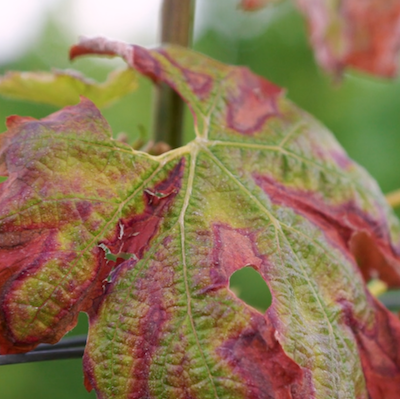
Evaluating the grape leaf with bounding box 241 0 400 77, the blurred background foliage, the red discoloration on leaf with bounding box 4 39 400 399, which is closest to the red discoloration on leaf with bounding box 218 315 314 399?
the red discoloration on leaf with bounding box 4 39 400 399

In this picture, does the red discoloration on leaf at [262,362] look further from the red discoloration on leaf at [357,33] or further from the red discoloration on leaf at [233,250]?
the red discoloration on leaf at [357,33]

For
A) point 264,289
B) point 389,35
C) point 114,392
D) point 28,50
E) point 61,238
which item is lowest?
point 264,289

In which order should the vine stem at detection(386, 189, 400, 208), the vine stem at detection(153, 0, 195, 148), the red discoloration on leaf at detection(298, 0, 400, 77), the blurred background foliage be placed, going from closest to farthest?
the vine stem at detection(153, 0, 195, 148)
the vine stem at detection(386, 189, 400, 208)
the red discoloration on leaf at detection(298, 0, 400, 77)
the blurred background foliage

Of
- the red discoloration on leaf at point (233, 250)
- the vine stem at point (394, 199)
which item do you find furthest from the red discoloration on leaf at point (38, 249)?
the vine stem at point (394, 199)

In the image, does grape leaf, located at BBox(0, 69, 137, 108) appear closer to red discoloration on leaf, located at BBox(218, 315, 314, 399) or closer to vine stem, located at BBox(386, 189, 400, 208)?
red discoloration on leaf, located at BBox(218, 315, 314, 399)

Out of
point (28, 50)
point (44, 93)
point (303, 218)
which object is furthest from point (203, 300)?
point (28, 50)

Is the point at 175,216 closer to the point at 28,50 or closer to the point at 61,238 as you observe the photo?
the point at 61,238
